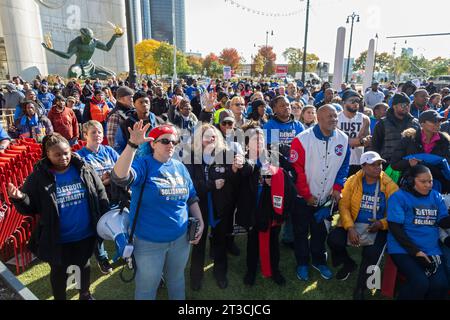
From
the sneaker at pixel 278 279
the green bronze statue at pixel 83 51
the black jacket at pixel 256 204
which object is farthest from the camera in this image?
the green bronze statue at pixel 83 51

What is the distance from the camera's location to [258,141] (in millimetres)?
3459

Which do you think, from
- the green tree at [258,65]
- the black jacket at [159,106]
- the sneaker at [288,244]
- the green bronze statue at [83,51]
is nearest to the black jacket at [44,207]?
the sneaker at [288,244]

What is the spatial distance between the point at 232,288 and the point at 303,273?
0.91m

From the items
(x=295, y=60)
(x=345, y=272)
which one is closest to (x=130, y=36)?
(x=345, y=272)

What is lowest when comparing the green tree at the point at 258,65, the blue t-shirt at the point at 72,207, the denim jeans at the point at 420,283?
the denim jeans at the point at 420,283

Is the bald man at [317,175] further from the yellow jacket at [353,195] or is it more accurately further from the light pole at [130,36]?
the light pole at [130,36]

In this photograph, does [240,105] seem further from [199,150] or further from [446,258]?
[446,258]

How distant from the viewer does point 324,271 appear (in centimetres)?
379

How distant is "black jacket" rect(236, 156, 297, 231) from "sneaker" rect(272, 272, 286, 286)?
0.65 m

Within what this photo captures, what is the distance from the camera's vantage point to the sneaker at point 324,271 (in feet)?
12.3

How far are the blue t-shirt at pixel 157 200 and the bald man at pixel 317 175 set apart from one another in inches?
68.7

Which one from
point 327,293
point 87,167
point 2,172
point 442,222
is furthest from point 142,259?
point 442,222

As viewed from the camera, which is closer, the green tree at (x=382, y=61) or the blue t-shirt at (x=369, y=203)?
the blue t-shirt at (x=369, y=203)

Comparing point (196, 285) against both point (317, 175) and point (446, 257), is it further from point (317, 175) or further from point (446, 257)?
point (446, 257)
